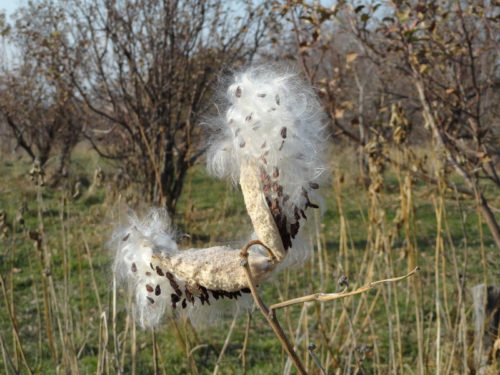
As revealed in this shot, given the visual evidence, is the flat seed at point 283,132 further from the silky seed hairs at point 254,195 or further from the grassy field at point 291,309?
the grassy field at point 291,309

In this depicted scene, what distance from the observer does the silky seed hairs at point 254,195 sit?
55cm

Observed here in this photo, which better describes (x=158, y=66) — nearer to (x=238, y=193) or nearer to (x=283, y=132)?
(x=238, y=193)

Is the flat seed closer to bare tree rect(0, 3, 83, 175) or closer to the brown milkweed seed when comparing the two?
the brown milkweed seed

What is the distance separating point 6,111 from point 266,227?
942 centimetres

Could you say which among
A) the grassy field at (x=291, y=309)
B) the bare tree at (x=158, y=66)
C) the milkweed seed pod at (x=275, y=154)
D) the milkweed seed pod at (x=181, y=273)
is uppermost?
the bare tree at (x=158, y=66)

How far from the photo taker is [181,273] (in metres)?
0.59

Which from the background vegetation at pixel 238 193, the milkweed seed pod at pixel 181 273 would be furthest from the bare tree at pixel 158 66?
the milkweed seed pod at pixel 181 273

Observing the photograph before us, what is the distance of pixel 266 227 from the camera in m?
0.53

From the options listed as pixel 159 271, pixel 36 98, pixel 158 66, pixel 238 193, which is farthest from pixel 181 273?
pixel 36 98

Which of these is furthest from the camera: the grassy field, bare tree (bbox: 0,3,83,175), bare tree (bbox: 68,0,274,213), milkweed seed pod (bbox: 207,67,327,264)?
bare tree (bbox: 0,3,83,175)

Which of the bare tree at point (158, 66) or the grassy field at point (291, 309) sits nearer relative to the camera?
the grassy field at point (291, 309)

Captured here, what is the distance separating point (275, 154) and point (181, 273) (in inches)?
6.9

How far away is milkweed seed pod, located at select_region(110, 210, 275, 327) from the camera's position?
55cm

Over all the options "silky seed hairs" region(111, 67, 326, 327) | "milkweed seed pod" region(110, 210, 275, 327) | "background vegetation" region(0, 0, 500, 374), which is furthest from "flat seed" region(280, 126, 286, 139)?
"background vegetation" region(0, 0, 500, 374)
